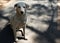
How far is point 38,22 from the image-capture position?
322cm

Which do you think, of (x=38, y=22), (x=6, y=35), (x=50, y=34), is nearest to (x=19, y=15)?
(x=6, y=35)

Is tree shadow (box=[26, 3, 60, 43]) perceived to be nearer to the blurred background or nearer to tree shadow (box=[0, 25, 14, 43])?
the blurred background

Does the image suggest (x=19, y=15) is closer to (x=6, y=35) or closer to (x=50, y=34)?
(x=6, y=35)

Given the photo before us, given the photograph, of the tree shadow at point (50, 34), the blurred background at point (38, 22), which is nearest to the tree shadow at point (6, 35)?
the blurred background at point (38, 22)

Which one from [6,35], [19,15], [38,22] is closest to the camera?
[19,15]

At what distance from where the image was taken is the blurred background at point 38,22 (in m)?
2.75

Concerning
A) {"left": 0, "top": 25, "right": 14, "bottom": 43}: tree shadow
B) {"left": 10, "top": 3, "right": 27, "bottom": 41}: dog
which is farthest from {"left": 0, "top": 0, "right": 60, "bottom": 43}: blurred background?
{"left": 10, "top": 3, "right": 27, "bottom": 41}: dog

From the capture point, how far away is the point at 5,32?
2.91m

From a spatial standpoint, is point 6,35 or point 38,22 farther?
point 38,22

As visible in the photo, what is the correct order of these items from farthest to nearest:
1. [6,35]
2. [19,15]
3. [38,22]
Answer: [38,22] → [6,35] → [19,15]

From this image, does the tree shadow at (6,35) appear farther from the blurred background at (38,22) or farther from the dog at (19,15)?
the dog at (19,15)

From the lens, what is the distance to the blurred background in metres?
2.75

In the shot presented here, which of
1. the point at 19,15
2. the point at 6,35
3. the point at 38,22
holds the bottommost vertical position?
the point at 6,35

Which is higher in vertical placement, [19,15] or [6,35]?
[19,15]
